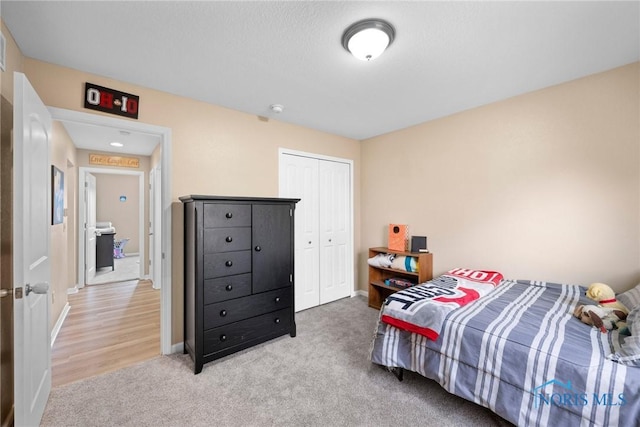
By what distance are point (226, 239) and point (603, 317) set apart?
8.84 ft

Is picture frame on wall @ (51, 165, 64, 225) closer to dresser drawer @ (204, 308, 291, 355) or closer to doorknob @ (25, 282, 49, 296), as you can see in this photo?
doorknob @ (25, 282, 49, 296)

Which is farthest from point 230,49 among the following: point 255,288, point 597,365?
point 597,365

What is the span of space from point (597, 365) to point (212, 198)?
2578mm

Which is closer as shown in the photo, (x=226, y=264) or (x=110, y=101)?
(x=110, y=101)

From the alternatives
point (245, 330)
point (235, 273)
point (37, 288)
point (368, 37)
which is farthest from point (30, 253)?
point (368, 37)

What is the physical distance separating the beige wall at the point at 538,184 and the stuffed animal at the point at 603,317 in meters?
0.68

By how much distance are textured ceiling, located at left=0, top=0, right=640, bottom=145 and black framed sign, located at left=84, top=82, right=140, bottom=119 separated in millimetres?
132

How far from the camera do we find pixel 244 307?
2.46 m

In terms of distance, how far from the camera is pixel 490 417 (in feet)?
5.60

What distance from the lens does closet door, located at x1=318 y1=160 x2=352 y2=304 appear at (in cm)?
379

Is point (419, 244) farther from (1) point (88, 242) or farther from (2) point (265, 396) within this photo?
(1) point (88, 242)

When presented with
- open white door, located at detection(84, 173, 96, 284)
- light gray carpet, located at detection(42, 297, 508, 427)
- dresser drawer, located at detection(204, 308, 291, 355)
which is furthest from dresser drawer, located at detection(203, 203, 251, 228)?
open white door, located at detection(84, 173, 96, 284)

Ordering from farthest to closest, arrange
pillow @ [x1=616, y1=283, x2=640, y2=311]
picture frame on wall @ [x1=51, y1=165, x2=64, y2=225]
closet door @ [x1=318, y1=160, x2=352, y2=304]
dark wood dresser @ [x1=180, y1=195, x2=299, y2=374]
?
closet door @ [x1=318, y1=160, x2=352, y2=304] → picture frame on wall @ [x1=51, y1=165, x2=64, y2=225] → dark wood dresser @ [x1=180, y1=195, x2=299, y2=374] → pillow @ [x1=616, y1=283, x2=640, y2=311]

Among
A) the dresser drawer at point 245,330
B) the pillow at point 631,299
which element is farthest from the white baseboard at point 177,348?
the pillow at point 631,299
